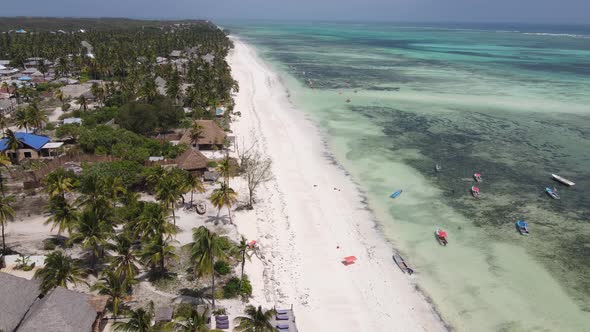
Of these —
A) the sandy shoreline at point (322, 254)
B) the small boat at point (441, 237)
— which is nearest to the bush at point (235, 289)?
the sandy shoreline at point (322, 254)

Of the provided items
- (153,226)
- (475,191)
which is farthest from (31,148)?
(475,191)

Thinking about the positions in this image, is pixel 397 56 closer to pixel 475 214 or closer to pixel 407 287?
pixel 475 214

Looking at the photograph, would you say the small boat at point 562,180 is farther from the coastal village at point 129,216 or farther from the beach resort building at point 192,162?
the beach resort building at point 192,162

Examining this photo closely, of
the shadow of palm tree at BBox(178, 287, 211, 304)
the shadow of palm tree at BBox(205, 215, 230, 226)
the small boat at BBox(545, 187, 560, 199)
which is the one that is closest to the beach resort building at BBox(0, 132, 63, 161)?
the shadow of palm tree at BBox(205, 215, 230, 226)

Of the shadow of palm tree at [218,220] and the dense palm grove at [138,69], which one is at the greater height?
the dense palm grove at [138,69]

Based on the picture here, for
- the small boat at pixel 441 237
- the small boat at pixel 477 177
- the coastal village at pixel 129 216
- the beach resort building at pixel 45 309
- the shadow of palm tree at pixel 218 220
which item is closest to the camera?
the beach resort building at pixel 45 309

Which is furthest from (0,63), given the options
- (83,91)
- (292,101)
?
(292,101)

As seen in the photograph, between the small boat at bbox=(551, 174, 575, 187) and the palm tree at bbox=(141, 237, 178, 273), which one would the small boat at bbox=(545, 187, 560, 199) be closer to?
the small boat at bbox=(551, 174, 575, 187)
